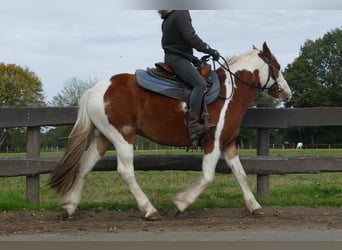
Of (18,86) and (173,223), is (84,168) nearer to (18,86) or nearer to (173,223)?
(173,223)

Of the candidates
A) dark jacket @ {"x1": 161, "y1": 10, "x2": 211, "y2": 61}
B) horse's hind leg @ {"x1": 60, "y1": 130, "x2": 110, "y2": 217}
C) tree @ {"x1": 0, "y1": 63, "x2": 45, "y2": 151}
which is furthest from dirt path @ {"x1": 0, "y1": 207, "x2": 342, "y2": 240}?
tree @ {"x1": 0, "y1": 63, "x2": 45, "y2": 151}

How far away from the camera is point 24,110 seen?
7.21 m

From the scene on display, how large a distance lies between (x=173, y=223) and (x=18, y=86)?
219 feet

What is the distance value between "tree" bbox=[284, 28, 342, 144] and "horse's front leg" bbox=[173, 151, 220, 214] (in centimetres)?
6528

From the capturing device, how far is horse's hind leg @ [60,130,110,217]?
20.5 feet

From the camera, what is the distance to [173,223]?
19.3ft

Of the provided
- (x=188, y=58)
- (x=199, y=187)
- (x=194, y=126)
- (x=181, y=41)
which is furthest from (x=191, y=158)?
(x=181, y=41)

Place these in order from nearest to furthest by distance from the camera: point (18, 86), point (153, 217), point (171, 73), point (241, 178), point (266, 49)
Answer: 1. point (153, 217)
2. point (171, 73)
3. point (241, 178)
4. point (266, 49)
5. point (18, 86)

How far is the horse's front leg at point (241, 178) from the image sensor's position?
636cm

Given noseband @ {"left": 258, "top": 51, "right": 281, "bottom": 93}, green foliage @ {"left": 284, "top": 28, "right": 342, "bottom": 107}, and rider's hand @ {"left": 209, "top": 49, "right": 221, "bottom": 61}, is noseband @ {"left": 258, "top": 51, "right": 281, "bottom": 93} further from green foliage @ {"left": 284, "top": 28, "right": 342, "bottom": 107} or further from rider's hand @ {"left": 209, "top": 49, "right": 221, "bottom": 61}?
green foliage @ {"left": 284, "top": 28, "right": 342, "bottom": 107}

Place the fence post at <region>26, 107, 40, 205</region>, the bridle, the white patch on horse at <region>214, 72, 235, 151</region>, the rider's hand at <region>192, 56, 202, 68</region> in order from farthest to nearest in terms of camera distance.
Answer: the fence post at <region>26, 107, 40, 205</region> → the bridle → the rider's hand at <region>192, 56, 202, 68</region> → the white patch on horse at <region>214, 72, 235, 151</region>

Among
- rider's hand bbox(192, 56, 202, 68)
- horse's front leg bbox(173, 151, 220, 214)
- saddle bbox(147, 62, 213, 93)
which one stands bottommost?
horse's front leg bbox(173, 151, 220, 214)

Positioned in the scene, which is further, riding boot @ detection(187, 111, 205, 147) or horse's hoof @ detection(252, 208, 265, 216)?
horse's hoof @ detection(252, 208, 265, 216)

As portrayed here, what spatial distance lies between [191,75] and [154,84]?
51 centimetres
